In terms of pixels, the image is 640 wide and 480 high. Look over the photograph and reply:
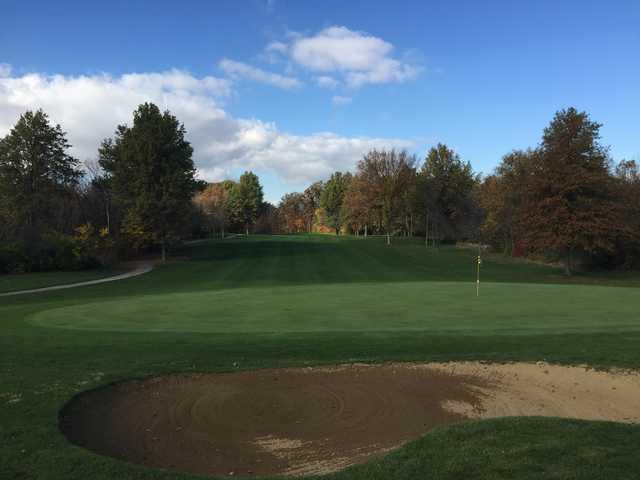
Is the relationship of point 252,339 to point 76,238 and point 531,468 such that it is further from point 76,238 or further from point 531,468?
point 76,238

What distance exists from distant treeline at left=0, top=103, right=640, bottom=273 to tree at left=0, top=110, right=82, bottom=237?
9cm

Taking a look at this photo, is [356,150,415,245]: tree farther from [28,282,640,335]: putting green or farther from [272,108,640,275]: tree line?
[28,282,640,335]: putting green

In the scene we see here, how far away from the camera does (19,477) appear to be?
4449mm

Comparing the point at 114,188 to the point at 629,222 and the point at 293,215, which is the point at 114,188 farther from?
the point at 293,215

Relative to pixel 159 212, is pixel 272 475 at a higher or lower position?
lower

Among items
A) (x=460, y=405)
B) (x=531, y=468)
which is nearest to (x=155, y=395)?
(x=460, y=405)

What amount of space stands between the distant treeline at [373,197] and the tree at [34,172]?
0.31ft

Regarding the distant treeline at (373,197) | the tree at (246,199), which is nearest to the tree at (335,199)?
the tree at (246,199)

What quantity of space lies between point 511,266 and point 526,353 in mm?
37247

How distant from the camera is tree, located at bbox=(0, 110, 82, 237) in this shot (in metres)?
43.7

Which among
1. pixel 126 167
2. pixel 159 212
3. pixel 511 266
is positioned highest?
pixel 126 167

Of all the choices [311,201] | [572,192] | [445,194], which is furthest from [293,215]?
[572,192]

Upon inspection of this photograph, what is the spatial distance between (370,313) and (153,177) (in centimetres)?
3321

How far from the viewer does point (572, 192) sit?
32.5m
